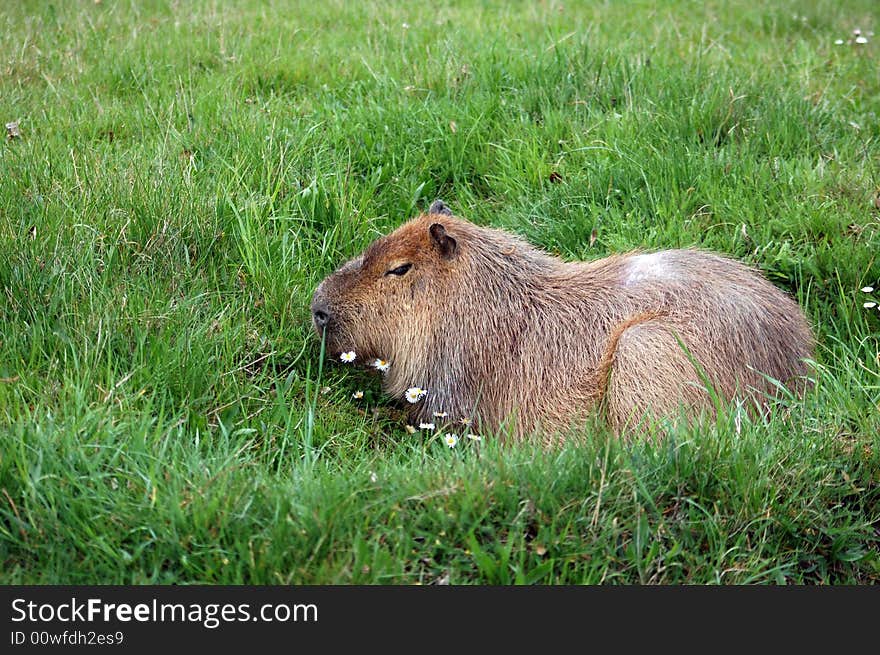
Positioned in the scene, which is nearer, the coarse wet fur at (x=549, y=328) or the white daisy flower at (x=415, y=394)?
the coarse wet fur at (x=549, y=328)

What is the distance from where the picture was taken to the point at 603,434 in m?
3.53

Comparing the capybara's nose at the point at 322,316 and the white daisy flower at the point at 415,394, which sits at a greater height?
the capybara's nose at the point at 322,316

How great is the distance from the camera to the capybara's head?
175 inches

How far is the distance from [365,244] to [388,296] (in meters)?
0.72

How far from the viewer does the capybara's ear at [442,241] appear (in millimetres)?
4363

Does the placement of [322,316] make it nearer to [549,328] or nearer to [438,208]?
[438,208]

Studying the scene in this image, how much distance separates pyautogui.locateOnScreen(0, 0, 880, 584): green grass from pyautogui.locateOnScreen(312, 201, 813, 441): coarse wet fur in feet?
0.81

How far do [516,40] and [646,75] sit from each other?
3.72 feet

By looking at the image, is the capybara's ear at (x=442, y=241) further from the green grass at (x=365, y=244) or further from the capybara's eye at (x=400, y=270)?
the green grass at (x=365, y=244)

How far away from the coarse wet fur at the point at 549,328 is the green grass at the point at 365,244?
0.81ft

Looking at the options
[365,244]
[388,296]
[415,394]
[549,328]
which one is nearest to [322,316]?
[388,296]

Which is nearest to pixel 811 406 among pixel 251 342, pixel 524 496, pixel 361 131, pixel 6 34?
pixel 524 496

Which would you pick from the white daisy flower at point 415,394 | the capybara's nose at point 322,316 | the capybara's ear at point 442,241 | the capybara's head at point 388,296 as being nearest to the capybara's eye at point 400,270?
the capybara's head at point 388,296

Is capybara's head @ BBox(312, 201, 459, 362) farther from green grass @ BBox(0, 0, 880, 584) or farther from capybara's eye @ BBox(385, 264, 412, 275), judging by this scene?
green grass @ BBox(0, 0, 880, 584)
